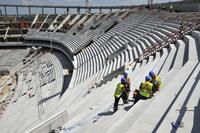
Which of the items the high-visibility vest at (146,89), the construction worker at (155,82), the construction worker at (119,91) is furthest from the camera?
the construction worker at (119,91)

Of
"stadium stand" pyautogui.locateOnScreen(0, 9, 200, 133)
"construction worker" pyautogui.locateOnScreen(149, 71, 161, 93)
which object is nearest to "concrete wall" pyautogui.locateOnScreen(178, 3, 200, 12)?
"stadium stand" pyautogui.locateOnScreen(0, 9, 200, 133)

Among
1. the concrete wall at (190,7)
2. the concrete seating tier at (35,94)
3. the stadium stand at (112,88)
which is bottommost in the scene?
the concrete seating tier at (35,94)

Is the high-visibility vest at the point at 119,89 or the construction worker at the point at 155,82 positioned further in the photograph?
the high-visibility vest at the point at 119,89

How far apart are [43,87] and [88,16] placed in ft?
105

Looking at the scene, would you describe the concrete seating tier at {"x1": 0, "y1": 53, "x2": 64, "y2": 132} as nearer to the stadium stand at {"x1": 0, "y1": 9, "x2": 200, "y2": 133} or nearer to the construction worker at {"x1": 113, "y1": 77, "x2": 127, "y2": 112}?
the stadium stand at {"x1": 0, "y1": 9, "x2": 200, "y2": 133}

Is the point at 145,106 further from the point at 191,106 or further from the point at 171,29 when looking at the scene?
the point at 171,29

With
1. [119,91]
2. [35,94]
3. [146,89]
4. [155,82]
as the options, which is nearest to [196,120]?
[146,89]

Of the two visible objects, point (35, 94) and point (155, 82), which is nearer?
point (155, 82)

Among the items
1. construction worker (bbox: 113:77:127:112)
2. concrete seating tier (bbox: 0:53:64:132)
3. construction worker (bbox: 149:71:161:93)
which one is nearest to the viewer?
construction worker (bbox: 149:71:161:93)

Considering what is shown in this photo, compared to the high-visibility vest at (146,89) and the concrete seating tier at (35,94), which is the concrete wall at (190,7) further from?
the high-visibility vest at (146,89)

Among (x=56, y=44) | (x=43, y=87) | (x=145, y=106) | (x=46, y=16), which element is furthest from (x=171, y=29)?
(x=46, y=16)

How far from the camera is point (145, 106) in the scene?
805cm

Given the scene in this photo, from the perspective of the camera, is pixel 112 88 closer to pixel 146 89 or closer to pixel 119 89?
pixel 119 89

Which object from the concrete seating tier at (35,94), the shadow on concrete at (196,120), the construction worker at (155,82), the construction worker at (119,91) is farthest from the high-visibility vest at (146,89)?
the concrete seating tier at (35,94)
